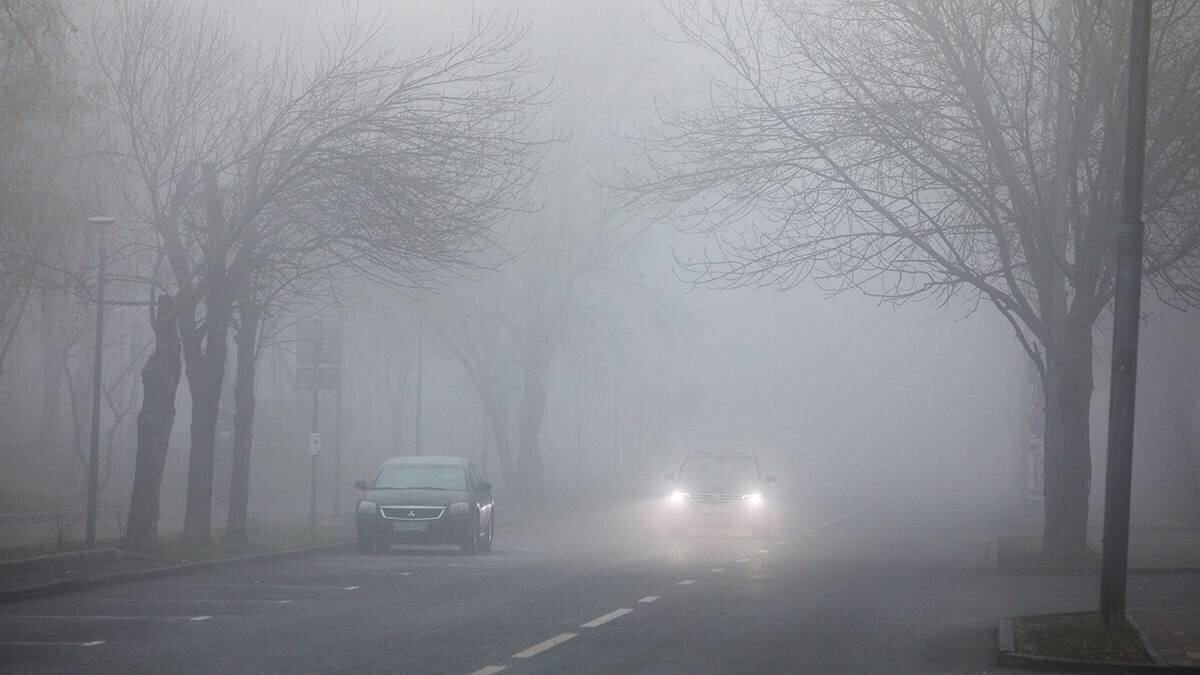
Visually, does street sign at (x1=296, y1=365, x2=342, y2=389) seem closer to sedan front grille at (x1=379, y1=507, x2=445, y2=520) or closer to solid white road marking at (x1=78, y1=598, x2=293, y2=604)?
sedan front grille at (x1=379, y1=507, x2=445, y2=520)

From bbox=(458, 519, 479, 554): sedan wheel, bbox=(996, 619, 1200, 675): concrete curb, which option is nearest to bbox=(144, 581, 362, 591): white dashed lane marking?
bbox=(458, 519, 479, 554): sedan wheel

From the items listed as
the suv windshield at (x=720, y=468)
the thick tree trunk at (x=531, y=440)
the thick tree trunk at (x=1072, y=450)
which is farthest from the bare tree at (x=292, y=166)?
the thick tree trunk at (x=531, y=440)

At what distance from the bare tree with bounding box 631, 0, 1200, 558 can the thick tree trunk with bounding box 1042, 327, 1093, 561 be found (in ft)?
0.10

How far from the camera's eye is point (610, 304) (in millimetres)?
52094

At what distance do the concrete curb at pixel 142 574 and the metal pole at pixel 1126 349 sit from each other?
11.6 m

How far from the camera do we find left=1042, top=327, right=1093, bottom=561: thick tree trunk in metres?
24.9

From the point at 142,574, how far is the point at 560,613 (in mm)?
7025

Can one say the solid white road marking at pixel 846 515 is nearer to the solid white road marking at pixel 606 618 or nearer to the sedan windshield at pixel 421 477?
the sedan windshield at pixel 421 477

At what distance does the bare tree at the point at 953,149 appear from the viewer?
2300 centimetres

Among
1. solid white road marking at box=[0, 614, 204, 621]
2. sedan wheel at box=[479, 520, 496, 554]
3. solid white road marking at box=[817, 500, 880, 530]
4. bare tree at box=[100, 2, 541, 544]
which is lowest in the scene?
solid white road marking at box=[817, 500, 880, 530]

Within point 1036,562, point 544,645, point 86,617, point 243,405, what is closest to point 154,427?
point 243,405

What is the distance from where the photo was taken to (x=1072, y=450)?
25.1m

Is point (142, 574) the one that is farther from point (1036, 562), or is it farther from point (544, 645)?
point (1036, 562)

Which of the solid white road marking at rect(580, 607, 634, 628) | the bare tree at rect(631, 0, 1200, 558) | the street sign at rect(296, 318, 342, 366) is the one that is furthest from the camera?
the street sign at rect(296, 318, 342, 366)
